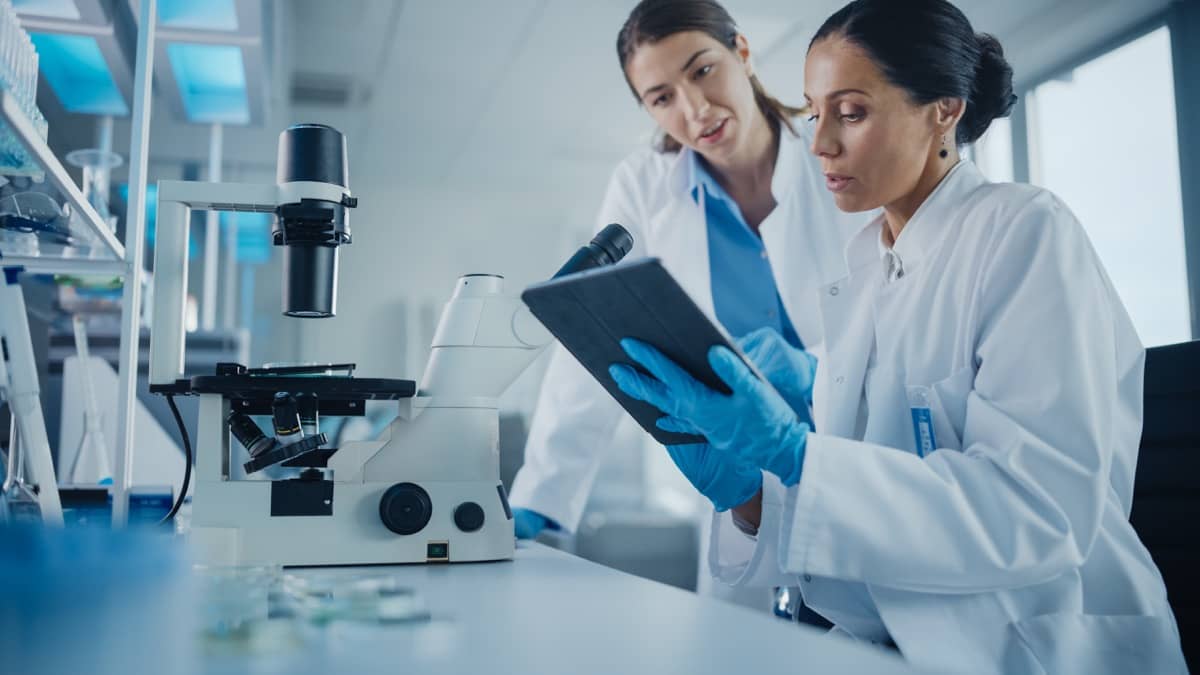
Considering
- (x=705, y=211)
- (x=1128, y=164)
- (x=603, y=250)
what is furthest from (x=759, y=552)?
(x=1128, y=164)

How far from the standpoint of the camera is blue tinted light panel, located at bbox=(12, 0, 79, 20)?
1.82 m

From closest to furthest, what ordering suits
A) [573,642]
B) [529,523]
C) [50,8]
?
[573,642], [529,523], [50,8]

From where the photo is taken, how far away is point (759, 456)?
3.16ft

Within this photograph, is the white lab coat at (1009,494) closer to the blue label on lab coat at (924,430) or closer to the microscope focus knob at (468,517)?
the blue label on lab coat at (924,430)

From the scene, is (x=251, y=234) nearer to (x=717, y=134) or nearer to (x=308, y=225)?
(x=717, y=134)

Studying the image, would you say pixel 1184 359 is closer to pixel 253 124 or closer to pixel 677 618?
pixel 677 618

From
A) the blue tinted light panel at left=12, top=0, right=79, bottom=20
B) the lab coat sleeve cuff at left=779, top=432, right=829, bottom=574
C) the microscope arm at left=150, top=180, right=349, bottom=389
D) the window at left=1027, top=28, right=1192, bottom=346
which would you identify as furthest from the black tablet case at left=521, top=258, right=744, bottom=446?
the window at left=1027, top=28, right=1192, bottom=346

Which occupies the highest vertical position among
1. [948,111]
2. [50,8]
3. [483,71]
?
[483,71]

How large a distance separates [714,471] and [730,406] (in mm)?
237

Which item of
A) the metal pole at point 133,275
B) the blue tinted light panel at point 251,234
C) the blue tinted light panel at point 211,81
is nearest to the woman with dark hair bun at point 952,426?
the metal pole at point 133,275

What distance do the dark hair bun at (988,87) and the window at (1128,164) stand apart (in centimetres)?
201

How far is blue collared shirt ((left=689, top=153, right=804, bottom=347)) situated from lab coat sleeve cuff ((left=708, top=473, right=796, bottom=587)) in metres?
0.62

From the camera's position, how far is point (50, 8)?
1.88 m

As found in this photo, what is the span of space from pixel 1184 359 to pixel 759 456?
588mm
